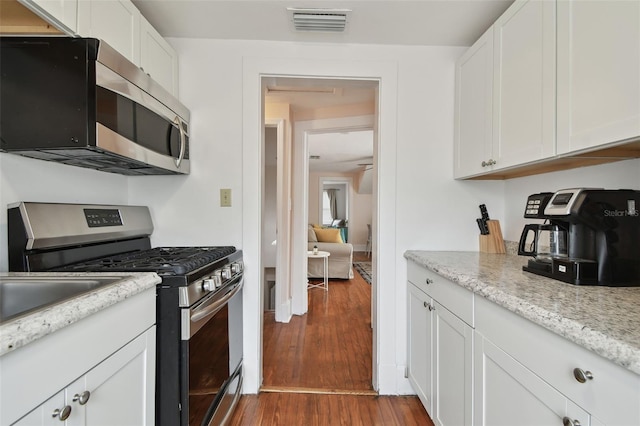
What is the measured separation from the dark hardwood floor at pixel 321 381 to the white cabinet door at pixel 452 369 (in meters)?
0.39

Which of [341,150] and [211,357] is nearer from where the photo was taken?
[211,357]

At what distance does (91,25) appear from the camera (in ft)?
3.83

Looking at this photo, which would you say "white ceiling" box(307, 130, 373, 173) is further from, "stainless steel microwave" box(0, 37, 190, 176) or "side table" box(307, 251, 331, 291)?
"stainless steel microwave" box(0, 37, 190, 176)

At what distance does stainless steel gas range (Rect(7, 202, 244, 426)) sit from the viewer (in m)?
1.11

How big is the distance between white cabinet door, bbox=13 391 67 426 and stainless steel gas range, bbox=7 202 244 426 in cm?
43

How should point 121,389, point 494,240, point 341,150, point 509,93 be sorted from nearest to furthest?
point 121,389, point 509,93, point 494,240, point 341,150

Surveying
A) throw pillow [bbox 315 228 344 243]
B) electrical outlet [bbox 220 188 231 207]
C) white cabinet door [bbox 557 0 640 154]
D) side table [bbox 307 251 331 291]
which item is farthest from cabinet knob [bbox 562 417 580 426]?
throw pillow [bbox 315 228 344 243]

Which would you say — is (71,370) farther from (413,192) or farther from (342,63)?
(342,63)

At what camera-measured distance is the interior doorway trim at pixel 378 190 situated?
1.88 meters

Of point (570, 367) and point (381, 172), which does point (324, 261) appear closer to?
point (381, 172)

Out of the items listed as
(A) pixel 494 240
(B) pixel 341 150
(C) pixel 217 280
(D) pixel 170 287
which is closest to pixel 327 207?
(B) pixel 341 150

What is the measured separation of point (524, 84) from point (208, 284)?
1611 millimetres

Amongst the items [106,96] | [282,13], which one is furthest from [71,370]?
[282,13]

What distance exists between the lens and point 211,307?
4.21ft
